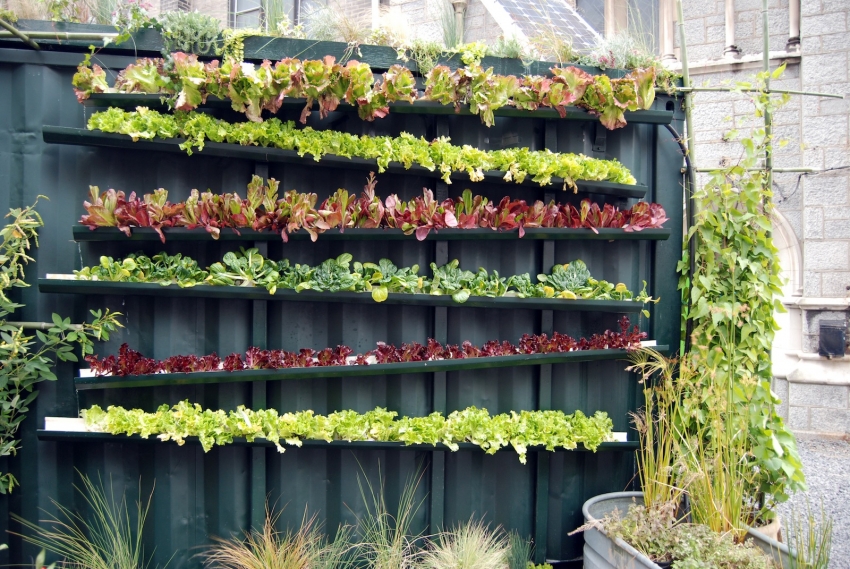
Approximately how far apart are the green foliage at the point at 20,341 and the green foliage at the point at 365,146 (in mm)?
681

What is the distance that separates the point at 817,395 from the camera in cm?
807

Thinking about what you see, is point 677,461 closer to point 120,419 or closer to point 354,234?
point 354,234

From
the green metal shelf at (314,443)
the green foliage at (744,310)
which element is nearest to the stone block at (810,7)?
the green foliage at (744,310)

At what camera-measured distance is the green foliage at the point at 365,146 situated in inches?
131

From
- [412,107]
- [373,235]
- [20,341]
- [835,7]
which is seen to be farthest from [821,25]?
[20,341]

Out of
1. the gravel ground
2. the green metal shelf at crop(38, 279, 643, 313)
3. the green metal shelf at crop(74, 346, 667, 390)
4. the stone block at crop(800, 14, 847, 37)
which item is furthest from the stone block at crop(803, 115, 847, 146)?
the green metal shelf at crop(74, 346, 667, 390)

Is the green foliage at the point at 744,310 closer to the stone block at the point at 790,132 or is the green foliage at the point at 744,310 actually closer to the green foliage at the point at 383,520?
the green foliage at the point at 383,520

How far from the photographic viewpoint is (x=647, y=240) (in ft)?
13.2

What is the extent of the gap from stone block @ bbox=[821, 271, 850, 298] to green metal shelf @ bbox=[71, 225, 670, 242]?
5617 mm

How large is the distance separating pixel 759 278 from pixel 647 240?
659 millimetres

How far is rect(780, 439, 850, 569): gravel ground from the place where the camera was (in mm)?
4336

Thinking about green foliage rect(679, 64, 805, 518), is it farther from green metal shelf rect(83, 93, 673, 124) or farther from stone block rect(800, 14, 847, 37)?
stone block rect(800, 14, 847, 37)

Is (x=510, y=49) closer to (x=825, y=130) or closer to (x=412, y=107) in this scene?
(x=412, y=107)

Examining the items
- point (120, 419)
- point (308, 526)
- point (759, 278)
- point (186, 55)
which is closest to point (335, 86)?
point (186, 55)
